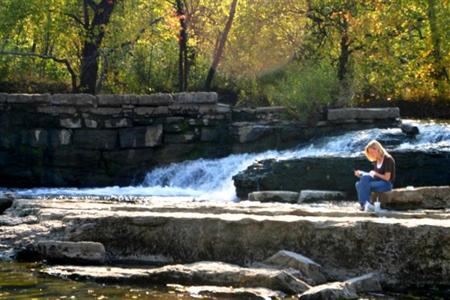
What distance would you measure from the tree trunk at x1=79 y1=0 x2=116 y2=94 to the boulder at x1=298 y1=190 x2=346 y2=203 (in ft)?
33.3

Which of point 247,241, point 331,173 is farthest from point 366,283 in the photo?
point 331,173

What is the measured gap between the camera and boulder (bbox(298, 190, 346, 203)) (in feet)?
47.7

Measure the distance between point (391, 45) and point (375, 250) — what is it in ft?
55.8

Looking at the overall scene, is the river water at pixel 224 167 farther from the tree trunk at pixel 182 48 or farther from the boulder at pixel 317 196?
the tree trunk at pixel 182 48

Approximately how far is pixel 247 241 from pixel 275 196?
5977 mm

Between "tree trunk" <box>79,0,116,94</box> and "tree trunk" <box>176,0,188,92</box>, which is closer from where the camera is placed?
"tree trunk" <box>79,0,116,94</box>

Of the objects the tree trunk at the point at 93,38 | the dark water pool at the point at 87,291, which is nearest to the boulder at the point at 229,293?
the dark water pool at the point at 87,291

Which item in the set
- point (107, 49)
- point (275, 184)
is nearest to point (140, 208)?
point (275, 184)

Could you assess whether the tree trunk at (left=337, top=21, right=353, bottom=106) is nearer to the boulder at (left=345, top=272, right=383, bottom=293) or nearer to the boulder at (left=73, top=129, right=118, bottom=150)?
the boulder at (left=73, top=129, right=118, bottom=150)

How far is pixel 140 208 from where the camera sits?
10.7 meters

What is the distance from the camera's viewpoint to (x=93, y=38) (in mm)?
23141

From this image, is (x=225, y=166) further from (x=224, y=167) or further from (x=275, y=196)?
(x=275, y=196)

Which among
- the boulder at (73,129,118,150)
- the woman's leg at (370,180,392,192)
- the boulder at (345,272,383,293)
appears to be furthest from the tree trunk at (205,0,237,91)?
the boulder at (345,272,383,293)

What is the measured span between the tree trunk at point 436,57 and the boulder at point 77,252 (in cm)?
1578
